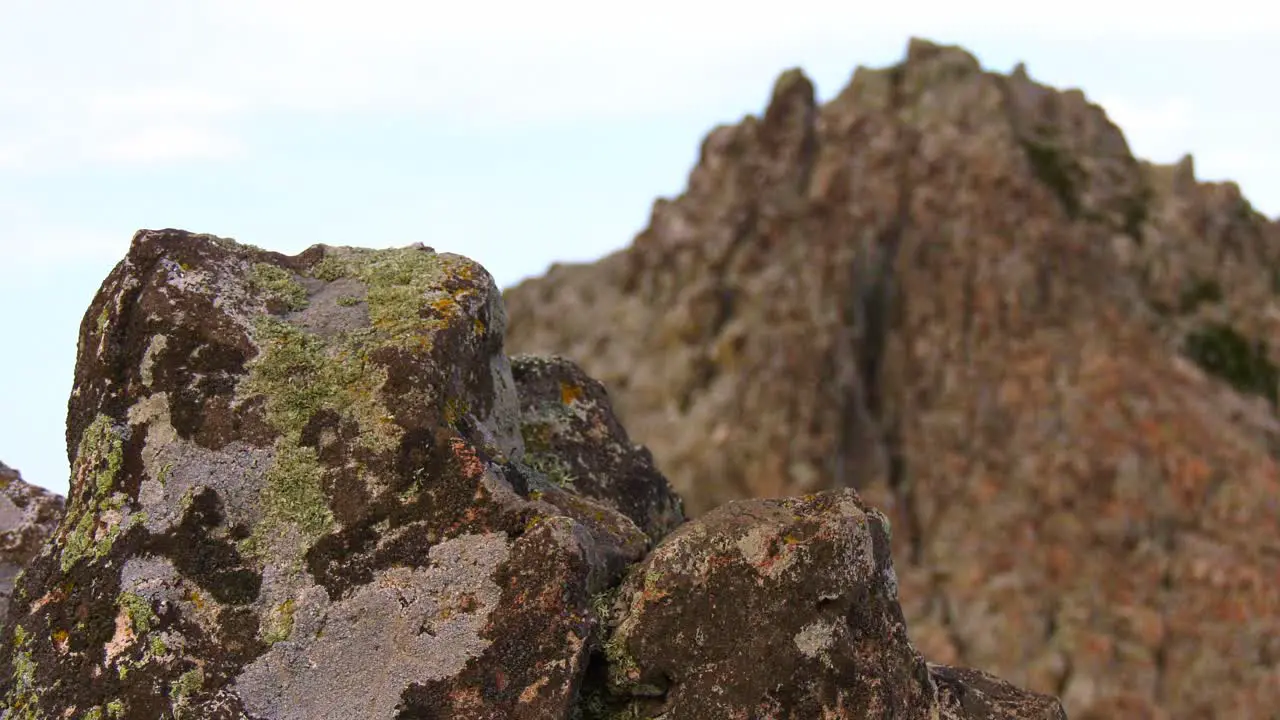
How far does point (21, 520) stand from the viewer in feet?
35.1

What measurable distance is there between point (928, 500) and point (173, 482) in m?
51.2

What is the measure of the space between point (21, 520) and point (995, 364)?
50041 millimetres

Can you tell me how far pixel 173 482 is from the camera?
800 cm

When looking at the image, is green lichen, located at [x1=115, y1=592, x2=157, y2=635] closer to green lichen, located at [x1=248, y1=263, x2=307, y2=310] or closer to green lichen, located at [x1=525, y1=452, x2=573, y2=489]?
green lichen, located at [x1=248, y1=263, x2=307, y2=310]

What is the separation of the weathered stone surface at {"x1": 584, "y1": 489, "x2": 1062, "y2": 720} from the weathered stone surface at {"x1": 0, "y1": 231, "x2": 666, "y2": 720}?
42 cm

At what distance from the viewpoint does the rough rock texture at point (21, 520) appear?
34.3 feet

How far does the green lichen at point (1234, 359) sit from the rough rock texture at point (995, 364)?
0.12 meters

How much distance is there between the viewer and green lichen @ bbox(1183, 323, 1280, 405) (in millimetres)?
51406

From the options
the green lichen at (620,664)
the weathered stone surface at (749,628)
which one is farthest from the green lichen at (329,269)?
the green lichen at (620,664)

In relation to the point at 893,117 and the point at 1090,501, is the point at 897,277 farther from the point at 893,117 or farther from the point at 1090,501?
the point at 1090,501

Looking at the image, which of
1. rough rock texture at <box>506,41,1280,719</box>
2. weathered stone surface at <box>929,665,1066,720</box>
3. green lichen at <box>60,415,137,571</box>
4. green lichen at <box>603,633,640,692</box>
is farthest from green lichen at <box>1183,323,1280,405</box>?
green lichen at <box>60,415,137,571</box>

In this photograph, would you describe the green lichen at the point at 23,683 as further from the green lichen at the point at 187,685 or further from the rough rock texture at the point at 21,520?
the rough rock texture at the point at 21,520

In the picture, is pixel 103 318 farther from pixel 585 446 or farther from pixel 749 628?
pixel 749 628

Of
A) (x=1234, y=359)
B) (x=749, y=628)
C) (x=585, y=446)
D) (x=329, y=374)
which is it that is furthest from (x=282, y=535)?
(x=1234, y=359)
